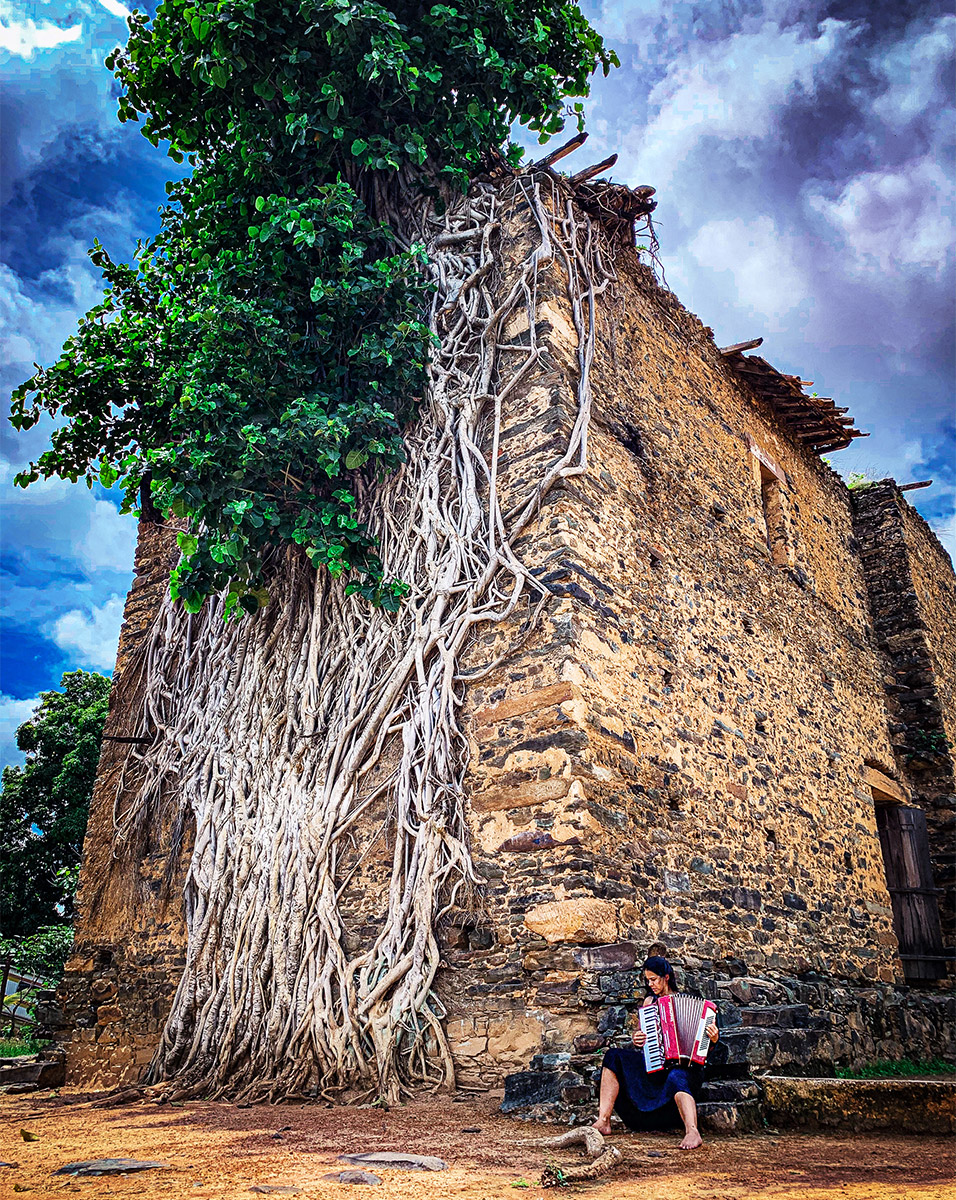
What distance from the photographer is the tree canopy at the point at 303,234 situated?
18.8 feet

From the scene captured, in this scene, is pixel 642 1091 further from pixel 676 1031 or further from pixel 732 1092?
pixel 732 1092

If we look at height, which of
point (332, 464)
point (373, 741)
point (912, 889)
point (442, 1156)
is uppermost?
point (332, 464)

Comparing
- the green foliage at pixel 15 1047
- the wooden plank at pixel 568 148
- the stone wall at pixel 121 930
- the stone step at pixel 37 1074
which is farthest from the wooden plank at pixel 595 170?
the green foliage at pixel 15 1047

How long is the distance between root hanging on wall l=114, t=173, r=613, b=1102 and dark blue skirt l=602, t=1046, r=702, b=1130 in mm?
1206

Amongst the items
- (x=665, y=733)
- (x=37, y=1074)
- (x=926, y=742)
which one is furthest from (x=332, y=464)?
(x=926, y=742)

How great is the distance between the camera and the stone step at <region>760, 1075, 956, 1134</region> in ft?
11.4

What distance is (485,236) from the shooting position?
6441 millimetres

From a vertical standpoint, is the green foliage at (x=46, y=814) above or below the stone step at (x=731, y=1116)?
above

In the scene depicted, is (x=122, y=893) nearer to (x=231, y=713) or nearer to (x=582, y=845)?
(x=231, y=713)

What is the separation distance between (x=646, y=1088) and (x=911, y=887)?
6.23 metres

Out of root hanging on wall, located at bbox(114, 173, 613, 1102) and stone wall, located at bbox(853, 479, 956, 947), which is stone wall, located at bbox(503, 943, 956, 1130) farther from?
stone wall, located at bbox(853, 479, 956, 947)

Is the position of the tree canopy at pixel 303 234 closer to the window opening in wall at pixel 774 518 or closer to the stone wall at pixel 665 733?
the stone wall at pixel 665 733

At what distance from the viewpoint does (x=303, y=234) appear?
5.79 m

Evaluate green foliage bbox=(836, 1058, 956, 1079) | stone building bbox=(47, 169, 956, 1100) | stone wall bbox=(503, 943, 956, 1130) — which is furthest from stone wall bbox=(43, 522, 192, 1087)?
green foliage bbox=(836, 1058, 956, 1079)
